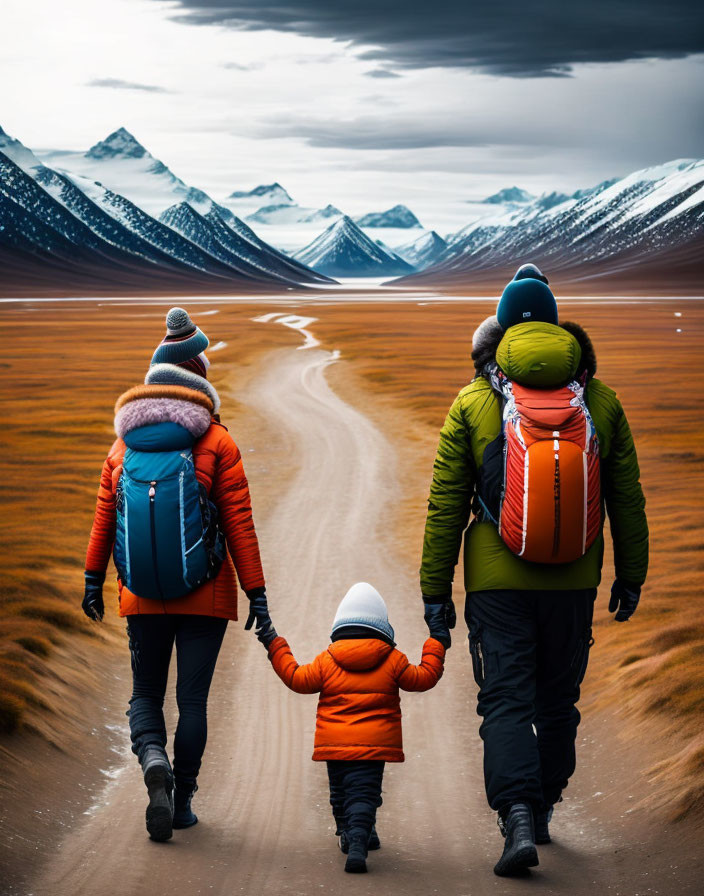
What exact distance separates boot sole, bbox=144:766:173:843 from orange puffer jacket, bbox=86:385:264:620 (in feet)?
Answer: 2.27

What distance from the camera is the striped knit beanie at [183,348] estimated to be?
196 inches

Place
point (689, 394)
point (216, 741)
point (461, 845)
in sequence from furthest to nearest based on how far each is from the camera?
1. point (689, 394)
2. point (216, 741)
3. point (461, 845)

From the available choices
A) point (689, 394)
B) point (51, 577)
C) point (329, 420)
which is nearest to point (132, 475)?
point (51, 577)

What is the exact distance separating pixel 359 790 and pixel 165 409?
183 cm

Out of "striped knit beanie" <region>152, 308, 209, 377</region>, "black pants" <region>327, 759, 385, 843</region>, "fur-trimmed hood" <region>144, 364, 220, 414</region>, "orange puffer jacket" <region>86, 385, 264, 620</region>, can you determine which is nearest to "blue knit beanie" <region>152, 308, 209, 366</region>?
"striped knit beanie" <region>152, 308, 209, 377</region>

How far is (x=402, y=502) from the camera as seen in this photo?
48.8 ft

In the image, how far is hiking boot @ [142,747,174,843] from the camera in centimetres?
439

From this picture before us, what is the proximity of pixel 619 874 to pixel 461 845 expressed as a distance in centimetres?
79

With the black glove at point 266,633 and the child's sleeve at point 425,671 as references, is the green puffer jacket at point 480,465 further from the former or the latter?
the black glove at point 266,633

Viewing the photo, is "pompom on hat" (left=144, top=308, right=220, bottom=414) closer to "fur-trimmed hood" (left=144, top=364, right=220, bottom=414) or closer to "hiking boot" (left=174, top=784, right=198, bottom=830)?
"fur-trimmed hood" (left=144, top=364, right=220, bottom=414)

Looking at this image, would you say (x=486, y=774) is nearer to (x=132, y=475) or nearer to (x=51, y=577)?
(x=132, y=475)

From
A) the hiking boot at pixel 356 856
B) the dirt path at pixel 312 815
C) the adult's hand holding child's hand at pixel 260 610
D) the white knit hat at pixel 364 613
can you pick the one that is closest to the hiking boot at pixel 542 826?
the dirt path at pixel 312 815

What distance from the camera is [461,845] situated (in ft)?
15.9

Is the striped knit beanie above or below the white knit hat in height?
above
